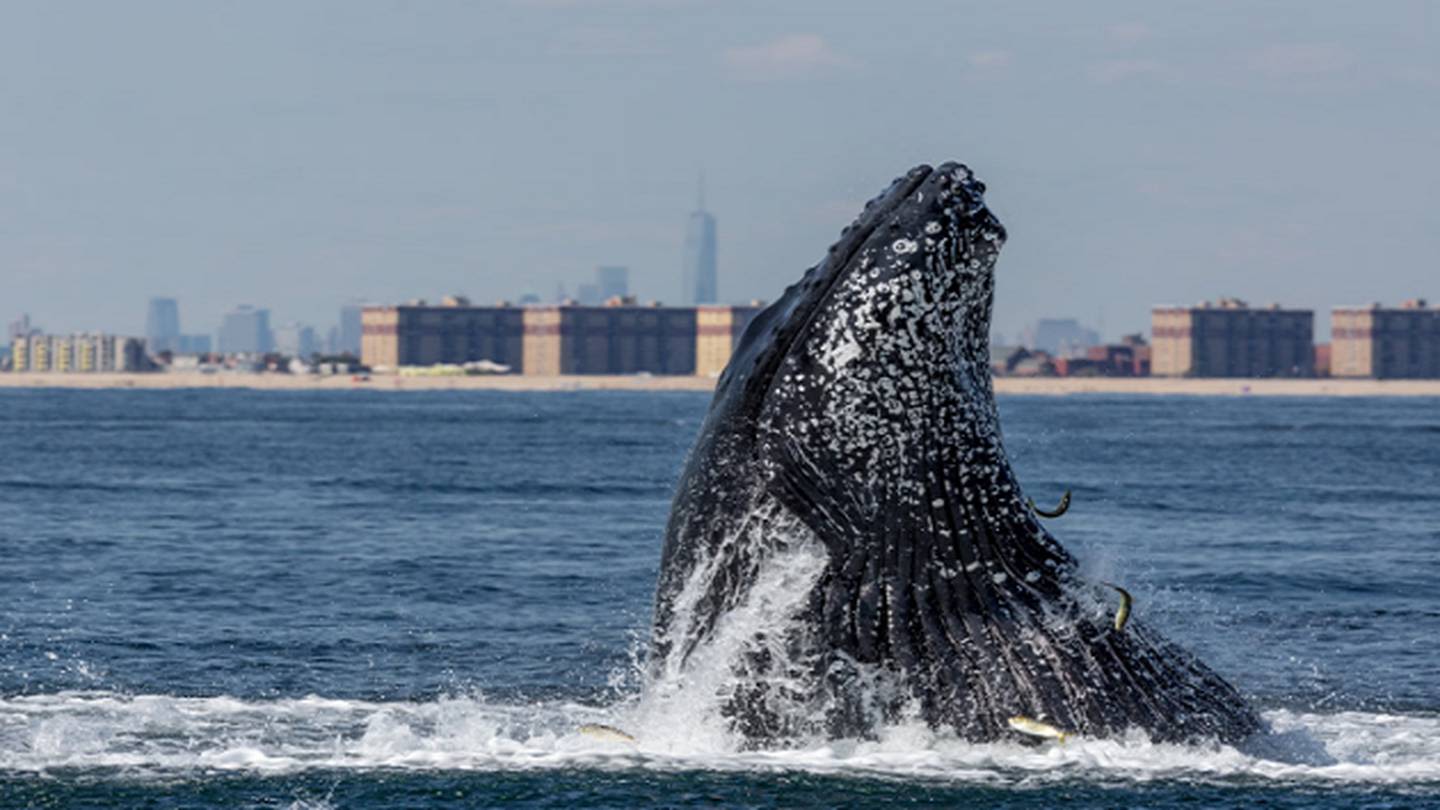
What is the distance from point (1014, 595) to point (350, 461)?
1934 inches

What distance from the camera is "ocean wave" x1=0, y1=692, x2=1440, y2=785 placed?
33.8 ft

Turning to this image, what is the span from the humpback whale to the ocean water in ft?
0.88

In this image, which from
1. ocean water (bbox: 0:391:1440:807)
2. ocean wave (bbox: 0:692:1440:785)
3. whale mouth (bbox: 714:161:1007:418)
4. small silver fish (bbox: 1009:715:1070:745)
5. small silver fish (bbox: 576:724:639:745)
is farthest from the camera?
small silver fish (bbox: 576:724:639:745)

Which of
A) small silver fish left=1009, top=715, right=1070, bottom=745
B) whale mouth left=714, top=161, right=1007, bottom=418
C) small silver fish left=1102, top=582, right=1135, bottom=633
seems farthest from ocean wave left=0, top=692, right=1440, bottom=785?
whale mouth left=714, top=161, right=1007, bottom=418

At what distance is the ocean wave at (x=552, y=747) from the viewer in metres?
10.3

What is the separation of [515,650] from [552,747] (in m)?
5.29

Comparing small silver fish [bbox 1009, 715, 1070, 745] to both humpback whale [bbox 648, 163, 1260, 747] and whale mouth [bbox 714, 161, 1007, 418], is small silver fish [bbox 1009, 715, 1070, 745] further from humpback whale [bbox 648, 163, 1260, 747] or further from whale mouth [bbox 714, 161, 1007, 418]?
whale mouth [bbox 714, 161, 1007, 418]

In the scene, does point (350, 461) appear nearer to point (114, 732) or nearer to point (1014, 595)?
point (114, 732)

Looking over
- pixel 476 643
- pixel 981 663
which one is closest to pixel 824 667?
pixel 981 663

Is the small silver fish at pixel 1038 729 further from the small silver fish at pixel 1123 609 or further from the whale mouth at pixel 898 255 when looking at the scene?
the whale mouth at pixel 898 255

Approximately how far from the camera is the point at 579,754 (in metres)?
12.1

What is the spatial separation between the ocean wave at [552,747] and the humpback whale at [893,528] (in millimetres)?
213

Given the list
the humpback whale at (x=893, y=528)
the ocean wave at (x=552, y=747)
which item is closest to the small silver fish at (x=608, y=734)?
the ocean wave at (x=552, y=747)

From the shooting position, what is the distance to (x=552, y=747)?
40.8 ft
